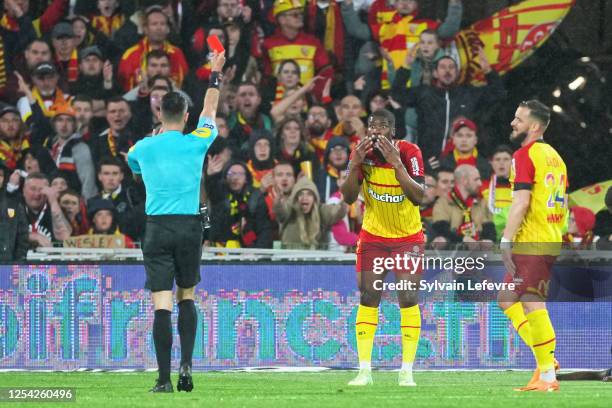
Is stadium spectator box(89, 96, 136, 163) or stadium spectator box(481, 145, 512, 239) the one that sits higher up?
stadium spectator box(89, 96, 136, 163)

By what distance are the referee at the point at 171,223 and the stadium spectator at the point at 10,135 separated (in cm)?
746

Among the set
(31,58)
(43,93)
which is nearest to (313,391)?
(43,93)

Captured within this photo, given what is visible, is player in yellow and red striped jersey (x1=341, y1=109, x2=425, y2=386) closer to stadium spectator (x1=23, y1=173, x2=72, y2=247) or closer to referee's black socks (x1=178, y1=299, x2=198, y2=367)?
referee's black socks (x1=178, y1=299, x2=198, y2=367)

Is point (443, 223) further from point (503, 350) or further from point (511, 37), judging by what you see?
point (511, 37)

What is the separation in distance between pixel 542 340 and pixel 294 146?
264 inches

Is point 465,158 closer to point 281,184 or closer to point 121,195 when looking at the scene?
point 281,184

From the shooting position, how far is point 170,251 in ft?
28.7

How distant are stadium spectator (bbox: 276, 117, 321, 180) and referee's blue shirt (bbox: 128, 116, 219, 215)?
22.0 ft

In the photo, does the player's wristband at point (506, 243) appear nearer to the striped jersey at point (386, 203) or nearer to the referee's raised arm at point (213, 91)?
the striped jersey at point (386, 203)

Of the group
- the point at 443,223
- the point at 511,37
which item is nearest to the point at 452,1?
the point at 511,37

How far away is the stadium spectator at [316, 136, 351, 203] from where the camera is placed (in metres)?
15.2

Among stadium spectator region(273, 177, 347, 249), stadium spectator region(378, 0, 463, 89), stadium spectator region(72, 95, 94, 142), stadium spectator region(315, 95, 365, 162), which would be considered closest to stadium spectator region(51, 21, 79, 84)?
stadium spectator region(72, 95, 94, 142)

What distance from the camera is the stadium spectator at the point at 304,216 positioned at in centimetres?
1429

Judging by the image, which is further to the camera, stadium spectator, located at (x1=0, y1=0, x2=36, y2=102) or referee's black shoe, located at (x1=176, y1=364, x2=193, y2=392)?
stadium spectator, located at (x1=0, y1=0, x2=36, y2=102)
